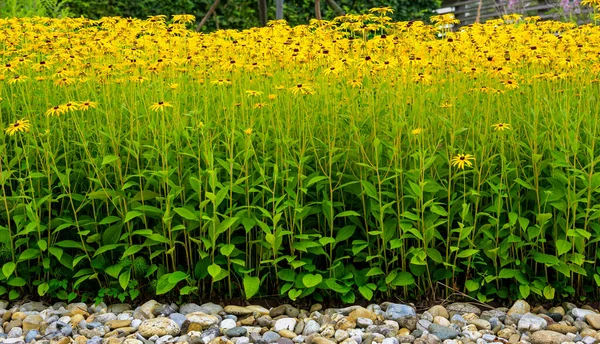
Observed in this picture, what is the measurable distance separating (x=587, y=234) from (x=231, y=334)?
1527mm

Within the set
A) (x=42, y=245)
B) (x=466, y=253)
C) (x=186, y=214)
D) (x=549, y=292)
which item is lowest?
(x=549, y=292)

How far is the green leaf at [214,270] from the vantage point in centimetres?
314

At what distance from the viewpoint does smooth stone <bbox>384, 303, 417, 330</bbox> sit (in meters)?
3.17

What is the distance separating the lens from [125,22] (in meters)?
4.27

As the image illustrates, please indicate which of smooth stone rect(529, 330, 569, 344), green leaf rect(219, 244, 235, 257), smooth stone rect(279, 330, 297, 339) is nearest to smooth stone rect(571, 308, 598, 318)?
smooth stone rect(529, 330, 569, 344)

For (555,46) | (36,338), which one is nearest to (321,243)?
(36,338)

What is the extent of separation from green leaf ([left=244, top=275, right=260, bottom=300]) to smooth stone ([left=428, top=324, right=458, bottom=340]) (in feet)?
2.46

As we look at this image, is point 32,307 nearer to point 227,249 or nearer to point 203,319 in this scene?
point 203,319

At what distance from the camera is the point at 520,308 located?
3.30 meters

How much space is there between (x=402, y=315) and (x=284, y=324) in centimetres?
51

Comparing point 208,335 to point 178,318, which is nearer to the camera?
point 208,335

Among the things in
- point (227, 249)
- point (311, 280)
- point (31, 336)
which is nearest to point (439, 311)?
point (311, 280)

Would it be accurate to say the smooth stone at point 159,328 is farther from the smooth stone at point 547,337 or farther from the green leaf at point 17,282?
the smooth stone at point 547,337

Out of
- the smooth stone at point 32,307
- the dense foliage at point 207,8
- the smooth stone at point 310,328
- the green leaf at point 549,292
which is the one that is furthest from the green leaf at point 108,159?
the dense foliage at point 207,8
